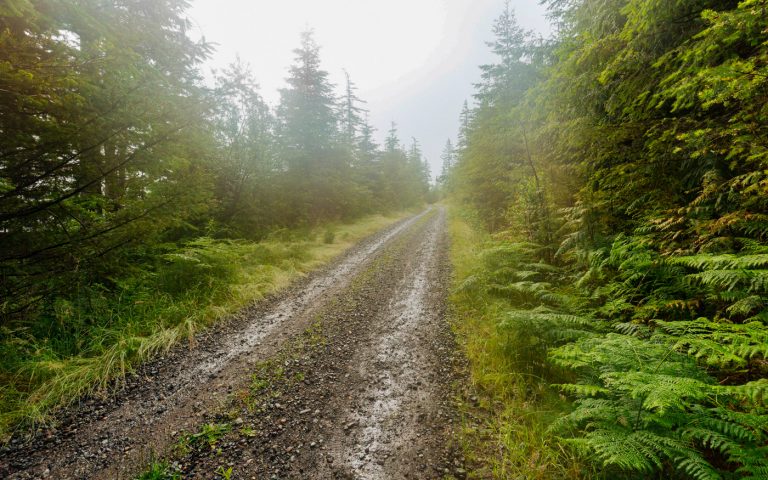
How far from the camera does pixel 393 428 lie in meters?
3.84

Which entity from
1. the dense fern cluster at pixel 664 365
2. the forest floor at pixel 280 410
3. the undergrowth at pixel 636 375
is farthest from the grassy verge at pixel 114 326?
the dense fern cluster at pixel 664 365

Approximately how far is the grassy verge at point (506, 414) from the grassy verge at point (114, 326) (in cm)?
570

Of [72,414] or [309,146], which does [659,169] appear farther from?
[309,146]

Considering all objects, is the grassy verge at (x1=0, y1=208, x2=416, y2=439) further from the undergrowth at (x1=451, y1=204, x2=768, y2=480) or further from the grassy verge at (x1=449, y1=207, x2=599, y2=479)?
the undergrowth at (x1=451, y1=204, x2=768, y2=480)

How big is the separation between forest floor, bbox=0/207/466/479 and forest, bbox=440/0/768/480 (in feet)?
2.72

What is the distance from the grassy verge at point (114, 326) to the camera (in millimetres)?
4258

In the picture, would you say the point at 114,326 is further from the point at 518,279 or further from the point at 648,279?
the point at 648,279

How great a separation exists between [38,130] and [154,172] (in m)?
2.13

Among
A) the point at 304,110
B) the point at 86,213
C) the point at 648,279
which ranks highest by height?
the point at 304,110

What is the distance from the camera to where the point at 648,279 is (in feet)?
15.0

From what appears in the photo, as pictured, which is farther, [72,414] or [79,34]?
[79,34]

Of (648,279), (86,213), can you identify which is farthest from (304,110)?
(648,279)

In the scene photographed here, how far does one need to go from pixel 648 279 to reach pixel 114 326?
9897 mm

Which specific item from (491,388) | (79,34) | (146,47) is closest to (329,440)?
(491,388)
